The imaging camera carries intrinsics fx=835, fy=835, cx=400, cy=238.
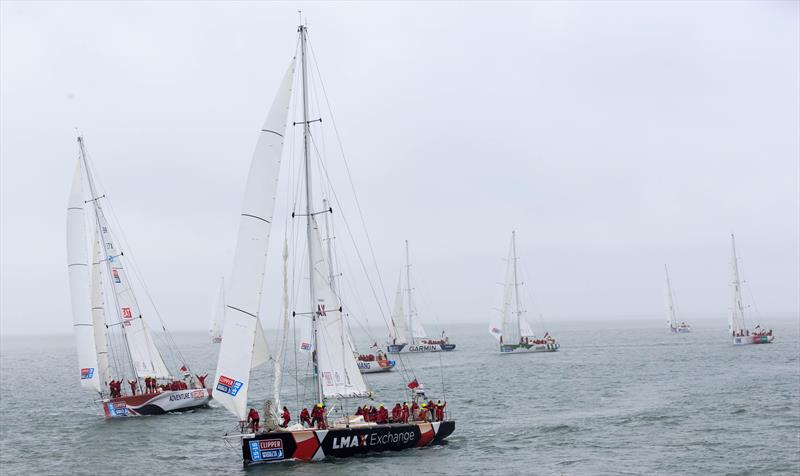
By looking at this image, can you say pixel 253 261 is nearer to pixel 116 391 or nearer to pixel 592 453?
pixel 592 453

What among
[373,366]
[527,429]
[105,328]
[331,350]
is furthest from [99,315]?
[373,366]

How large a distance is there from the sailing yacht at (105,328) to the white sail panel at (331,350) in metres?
17.5

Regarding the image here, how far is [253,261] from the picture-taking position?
30.2m

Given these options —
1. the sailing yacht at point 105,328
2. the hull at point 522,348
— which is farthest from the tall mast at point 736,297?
the sailing yacht at point 105,328

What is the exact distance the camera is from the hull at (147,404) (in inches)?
1870

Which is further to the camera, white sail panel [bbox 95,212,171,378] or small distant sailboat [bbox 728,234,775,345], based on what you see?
small distant sailboat [bbox 728,234,775,345]

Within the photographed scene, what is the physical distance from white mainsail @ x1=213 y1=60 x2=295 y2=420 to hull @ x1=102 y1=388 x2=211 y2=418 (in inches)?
783

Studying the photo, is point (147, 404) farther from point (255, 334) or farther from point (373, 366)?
point (373, 366)

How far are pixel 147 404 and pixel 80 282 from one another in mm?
8025

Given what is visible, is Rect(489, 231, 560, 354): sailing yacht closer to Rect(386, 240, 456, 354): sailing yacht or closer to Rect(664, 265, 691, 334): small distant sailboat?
Rect(386, 240, 456, 354): sailing yacht

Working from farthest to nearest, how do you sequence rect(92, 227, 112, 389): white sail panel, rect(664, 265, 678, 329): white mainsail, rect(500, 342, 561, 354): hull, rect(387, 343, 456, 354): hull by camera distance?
rect(664, 265, 678, 329): white mainsail < rect(387, 343, 456, 354): hull < rect(500, 342, 561, 354): hull < rect(92, 227, 112, 389): white sail panel

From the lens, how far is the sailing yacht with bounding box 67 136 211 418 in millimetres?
48031

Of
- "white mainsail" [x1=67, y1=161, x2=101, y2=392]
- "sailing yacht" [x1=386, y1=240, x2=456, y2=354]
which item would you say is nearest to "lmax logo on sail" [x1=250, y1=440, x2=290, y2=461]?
"white mainsail" [x1=67, y1=161, x2=101, y2=392]

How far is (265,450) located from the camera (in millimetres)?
30375
